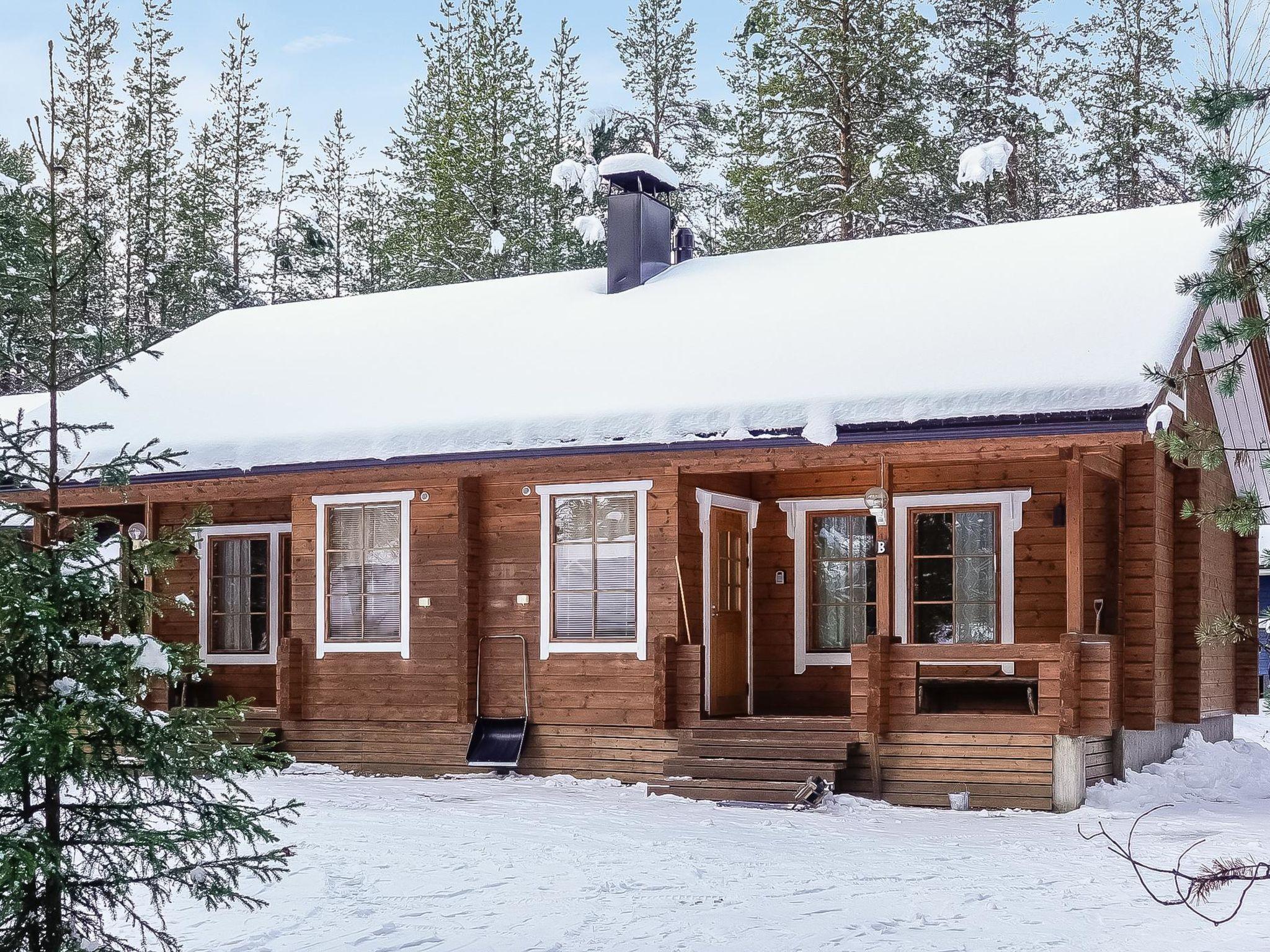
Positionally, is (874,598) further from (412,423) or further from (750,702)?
(412,423)

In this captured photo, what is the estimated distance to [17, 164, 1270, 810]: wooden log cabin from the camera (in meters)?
11.2

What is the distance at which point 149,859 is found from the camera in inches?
210

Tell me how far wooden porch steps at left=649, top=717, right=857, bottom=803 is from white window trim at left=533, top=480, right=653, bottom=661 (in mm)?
998

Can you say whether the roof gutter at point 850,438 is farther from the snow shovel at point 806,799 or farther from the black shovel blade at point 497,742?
the snow shovel at point 806,799

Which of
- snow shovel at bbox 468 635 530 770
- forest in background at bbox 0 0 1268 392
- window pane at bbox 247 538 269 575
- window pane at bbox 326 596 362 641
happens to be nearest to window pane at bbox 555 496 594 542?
snow shovel at bbox 468 635 530 770

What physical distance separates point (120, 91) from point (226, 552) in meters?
20.9

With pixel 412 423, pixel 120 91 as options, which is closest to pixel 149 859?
pixel 412 423

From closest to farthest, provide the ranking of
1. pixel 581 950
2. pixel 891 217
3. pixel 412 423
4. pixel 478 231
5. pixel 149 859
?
pixel 149 859
pixel 581 950
pixel 412 423
pixel 891 217
pixel 478 231

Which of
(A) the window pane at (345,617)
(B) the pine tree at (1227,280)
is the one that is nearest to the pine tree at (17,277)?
(B) the pine tree at (1227,280)

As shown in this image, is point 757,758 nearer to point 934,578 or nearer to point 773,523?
point 934,578

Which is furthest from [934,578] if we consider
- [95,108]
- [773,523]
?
[95,108]

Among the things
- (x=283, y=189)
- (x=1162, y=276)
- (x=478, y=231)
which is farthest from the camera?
(x=283, y=189)

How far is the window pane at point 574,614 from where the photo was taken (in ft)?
42.7

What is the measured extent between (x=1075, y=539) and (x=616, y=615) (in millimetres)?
3955
